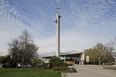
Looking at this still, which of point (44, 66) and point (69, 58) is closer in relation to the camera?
point (44, 66)

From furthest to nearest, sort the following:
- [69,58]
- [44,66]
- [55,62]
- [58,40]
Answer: [69,58] → [58,40] → [44,66] → [55,62]

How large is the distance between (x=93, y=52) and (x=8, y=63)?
3778cm

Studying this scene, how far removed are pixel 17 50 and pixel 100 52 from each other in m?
35.0

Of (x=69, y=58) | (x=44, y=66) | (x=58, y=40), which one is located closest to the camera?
(x=44, y=66)

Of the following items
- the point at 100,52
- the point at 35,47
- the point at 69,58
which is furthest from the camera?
the point at 69,58

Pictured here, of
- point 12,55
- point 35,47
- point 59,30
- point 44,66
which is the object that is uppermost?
point 59,30

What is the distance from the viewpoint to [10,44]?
38406mm

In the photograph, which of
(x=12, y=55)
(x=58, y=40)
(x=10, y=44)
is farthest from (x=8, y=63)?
(x=58, y=40)

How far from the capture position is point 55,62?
1087 inches

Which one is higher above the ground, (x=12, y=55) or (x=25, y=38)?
(x=25, y=38)

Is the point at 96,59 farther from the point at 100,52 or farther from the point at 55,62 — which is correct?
the point at 55,62

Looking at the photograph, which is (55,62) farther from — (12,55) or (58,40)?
(12,55)

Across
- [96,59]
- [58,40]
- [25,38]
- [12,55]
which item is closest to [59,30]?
[58,40]

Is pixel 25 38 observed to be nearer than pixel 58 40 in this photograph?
Yes
